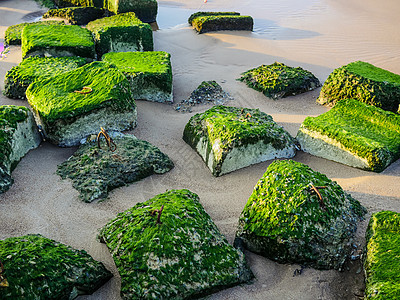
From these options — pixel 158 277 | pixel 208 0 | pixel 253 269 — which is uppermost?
pixel 208 0

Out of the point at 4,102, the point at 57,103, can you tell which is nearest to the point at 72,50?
the point at 4,102

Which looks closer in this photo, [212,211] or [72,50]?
[212,211]

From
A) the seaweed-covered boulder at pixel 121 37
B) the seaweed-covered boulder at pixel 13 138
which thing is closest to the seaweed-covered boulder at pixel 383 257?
the seaweed-covered boulder at pixel 13 138

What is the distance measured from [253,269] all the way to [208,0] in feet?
30.6

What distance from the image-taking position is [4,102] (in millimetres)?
5914

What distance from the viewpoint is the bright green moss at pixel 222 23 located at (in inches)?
352

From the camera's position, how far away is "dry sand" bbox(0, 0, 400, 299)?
135 inches

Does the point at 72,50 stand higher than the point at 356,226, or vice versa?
the point at 72,50

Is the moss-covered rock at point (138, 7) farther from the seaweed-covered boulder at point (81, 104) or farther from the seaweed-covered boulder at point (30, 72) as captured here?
the seaweed-covered boulder at point (81, 104)

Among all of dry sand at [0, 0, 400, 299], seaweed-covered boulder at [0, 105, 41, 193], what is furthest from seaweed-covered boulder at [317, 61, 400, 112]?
seaweed-covered boulder at [0, 105, 41, 193]

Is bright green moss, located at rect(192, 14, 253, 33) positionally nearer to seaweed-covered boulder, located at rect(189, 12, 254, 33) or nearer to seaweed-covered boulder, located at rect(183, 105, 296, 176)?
seaweed-covered boulder, located at rect(189, 12, 254, 33)

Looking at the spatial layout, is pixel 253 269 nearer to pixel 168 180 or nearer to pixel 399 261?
pixel 399 261

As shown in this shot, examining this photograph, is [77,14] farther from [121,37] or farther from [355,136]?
[355,136]

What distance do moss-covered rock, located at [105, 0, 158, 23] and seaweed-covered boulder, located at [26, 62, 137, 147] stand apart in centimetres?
422
